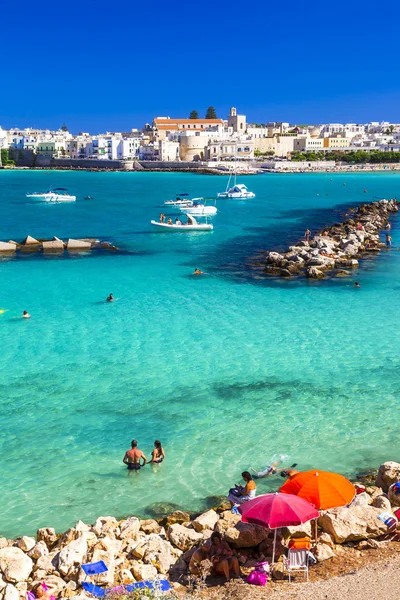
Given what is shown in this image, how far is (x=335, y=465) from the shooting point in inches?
461

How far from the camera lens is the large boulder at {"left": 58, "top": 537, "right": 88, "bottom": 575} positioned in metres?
8.06

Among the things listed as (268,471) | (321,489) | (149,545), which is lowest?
(268,471)

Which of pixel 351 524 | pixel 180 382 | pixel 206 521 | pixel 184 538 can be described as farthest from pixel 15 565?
pixel 180 382

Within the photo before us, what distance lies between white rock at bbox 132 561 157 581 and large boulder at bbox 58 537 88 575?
694 millimetres

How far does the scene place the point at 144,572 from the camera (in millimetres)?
8039

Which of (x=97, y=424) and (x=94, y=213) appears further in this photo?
(x=94, y=213)

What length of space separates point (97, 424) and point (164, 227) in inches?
1304

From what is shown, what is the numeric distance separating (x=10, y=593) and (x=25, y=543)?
1.22 m

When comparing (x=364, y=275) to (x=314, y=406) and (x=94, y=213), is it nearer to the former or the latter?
(x=314, y=406)

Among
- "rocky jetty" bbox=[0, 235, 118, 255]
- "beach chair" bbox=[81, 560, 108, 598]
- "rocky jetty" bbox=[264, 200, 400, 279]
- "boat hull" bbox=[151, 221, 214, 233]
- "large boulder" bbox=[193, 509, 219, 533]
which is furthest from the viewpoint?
"boat hull" bbox=[151, 221, 214, 233]

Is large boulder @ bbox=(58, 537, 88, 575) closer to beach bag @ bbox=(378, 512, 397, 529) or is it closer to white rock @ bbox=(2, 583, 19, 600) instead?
white rock @ bbox=(2, 583, 19, 600)

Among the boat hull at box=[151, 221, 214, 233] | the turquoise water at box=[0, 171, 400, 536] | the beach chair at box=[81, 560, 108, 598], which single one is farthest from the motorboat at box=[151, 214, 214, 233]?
the beach chair at box=[81, 560, 108, 598]

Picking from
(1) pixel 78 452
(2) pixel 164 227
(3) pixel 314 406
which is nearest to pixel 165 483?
(1) pixel 78 452

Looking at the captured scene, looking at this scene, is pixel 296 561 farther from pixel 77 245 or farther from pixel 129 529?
pixel 77 245
